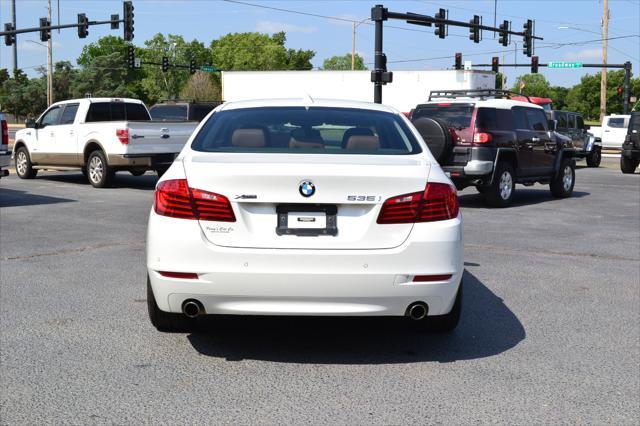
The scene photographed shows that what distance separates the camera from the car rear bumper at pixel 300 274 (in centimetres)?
491

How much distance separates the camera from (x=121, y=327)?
6152 millimetres

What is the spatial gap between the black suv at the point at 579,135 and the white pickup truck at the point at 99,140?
14.9 meters

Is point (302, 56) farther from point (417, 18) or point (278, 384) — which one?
point (278, 384)

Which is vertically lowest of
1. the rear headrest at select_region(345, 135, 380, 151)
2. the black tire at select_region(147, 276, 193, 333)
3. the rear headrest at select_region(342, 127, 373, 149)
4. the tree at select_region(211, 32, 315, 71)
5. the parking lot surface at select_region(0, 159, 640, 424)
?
the parking lot surface at select_region(0, 159, 640, 424)

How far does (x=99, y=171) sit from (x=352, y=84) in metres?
38.4

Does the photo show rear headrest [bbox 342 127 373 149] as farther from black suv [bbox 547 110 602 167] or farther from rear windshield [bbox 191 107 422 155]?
black suv [bbox 547 110 602 167]

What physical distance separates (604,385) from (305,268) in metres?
1.87

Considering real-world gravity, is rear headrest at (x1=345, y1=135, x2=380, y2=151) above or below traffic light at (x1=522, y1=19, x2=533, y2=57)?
below

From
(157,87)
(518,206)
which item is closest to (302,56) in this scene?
(157,87)

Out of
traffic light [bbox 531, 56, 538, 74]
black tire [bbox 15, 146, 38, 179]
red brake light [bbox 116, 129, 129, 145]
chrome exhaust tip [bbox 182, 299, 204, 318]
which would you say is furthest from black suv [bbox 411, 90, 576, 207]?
traffic light [bbox 531, 56, 538, 74]

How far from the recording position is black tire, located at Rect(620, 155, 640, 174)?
89.1ft

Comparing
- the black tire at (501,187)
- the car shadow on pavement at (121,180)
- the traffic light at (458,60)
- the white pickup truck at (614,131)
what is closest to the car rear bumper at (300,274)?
the black tire at (501,187)

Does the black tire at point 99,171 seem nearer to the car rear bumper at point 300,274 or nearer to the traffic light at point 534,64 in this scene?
the car rear bumper at point 300,274

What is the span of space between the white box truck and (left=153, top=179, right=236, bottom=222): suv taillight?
4791 cm
